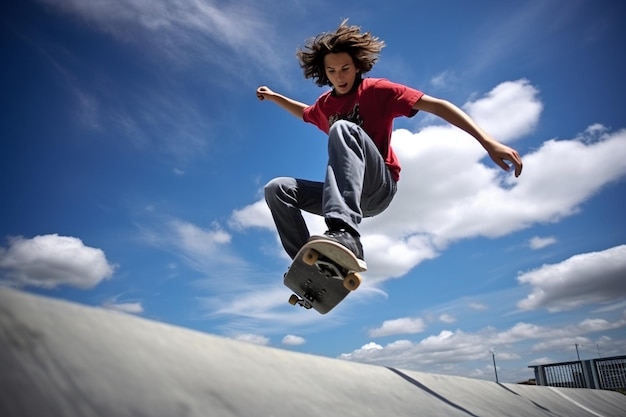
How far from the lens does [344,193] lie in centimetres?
247

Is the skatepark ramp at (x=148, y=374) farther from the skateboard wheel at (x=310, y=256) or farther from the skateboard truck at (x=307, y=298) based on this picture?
the skateboard truck at (x=307, y=298)

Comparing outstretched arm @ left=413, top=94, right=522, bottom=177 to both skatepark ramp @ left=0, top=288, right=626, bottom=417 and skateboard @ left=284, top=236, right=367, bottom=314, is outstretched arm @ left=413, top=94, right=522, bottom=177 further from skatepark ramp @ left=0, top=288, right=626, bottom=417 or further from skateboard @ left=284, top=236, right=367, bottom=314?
skatepark ramp @ left=0, top=288, right=626, bottom=417

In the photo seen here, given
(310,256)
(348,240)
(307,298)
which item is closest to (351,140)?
(348,240)

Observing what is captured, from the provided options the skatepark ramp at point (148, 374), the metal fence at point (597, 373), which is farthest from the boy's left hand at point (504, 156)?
the metal fence at point (597, 373)

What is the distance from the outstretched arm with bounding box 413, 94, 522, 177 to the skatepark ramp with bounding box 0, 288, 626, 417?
166 cm

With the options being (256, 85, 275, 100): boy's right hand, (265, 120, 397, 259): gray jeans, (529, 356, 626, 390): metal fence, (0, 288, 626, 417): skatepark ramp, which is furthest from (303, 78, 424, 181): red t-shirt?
(529, 356, 626, 390): metal fence

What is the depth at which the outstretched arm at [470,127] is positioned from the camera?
2670 millimetres

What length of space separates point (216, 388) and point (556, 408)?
3.12 meters

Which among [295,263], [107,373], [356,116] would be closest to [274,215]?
[295,263]

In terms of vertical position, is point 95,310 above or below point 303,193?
below

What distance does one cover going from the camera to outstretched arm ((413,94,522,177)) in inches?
105

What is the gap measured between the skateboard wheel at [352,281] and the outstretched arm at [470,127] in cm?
125

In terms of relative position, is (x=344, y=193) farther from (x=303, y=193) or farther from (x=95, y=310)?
(x=95, y=310)

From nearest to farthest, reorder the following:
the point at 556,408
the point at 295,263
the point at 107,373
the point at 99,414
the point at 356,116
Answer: the point at 99,414 < the point at 107,373 < the point at 295,263 < the point at 556,408 < the point at 356,116
